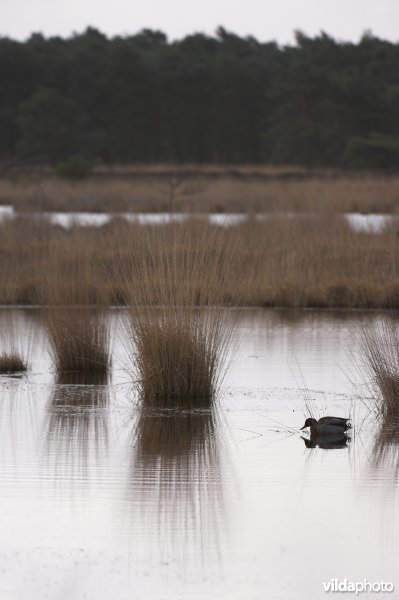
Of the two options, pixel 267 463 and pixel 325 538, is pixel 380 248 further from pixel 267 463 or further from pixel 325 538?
pixel 325 538

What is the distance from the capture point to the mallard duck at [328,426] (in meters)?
7.56

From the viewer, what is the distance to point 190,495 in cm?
614

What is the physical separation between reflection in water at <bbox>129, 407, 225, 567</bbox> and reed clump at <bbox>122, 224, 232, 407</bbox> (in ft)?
1.26

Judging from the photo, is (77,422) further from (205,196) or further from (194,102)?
(194,102)

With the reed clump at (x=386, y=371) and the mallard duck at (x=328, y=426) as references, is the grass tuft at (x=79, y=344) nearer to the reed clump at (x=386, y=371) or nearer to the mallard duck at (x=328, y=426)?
the reed clump at (x=386, y=371)

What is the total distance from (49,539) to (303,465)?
6.41ft

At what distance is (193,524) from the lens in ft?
18.6

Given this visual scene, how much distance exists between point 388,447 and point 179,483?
1556mm

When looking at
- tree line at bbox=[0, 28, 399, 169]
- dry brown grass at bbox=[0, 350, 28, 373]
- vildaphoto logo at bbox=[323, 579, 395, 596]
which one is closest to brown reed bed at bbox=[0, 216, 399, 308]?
dry brown grass at bbox=[0, 350, 28, 373]

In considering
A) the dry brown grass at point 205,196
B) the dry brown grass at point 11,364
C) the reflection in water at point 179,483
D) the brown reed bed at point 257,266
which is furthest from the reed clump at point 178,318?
the dry brown grass at point 205,196

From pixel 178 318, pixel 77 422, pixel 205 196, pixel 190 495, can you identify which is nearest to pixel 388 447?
pixel 190 495

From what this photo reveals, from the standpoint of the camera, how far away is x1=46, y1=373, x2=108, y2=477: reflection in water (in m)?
7.03

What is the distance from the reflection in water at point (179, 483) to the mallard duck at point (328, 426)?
1.96 feet

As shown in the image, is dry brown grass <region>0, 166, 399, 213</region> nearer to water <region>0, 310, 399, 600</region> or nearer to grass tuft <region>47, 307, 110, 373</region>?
grass tuft <region>47, 307, 110, 373</region>
